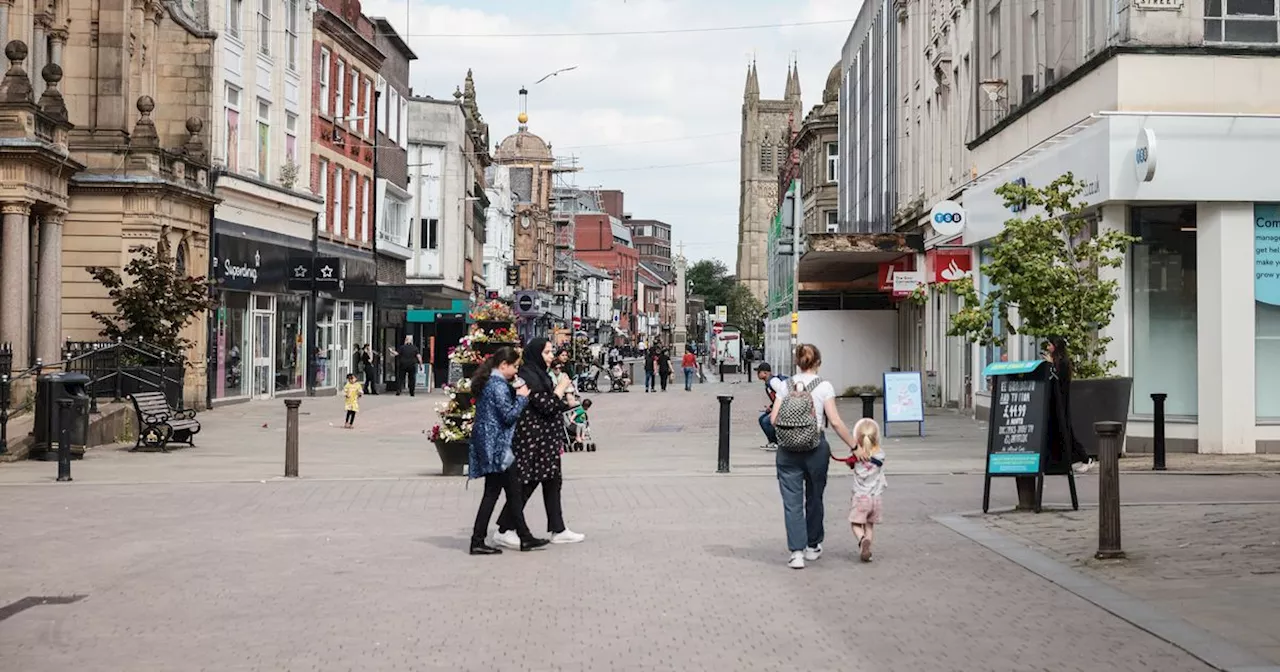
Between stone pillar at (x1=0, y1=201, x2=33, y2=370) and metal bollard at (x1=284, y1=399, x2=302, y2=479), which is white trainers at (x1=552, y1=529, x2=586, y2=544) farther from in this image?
stone pillar at (x1=0, y1=201, x2=33, y2=370)

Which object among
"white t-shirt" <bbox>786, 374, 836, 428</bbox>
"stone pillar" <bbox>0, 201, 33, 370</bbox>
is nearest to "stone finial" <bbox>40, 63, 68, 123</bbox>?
"stone pillar" <bbox>0, 201, 33, 370</bbox>

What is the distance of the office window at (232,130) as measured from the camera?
3838 centimetres

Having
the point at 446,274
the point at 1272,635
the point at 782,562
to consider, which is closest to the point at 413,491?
the point at 782,562

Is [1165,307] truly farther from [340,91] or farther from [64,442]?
[340,91]

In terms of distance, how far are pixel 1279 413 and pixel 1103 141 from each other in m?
4.48

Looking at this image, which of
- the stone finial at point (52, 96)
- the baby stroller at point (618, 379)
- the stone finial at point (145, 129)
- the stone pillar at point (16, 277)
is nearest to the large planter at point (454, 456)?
the stone pillar at point (16, 277)

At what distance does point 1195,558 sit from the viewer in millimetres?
11664

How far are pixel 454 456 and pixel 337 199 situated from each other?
3087 cm

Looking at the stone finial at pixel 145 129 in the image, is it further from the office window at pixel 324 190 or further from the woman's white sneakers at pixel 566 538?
the woman's white sneakers at pixel 566 538

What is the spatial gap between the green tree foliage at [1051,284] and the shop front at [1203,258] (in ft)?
5.32

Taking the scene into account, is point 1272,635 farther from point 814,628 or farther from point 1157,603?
point 814,628

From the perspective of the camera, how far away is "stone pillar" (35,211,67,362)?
91.4 ft

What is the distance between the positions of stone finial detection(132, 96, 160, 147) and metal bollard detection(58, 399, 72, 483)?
43.9 ft

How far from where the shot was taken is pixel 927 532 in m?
13.8
